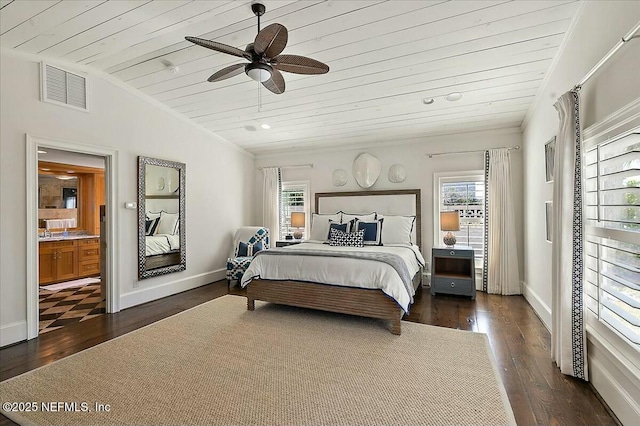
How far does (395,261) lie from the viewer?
3240 mm

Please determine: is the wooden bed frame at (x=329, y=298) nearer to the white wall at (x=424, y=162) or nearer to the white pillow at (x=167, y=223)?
the white pillow at (x=167, y=223)

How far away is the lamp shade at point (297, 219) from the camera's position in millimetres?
5892

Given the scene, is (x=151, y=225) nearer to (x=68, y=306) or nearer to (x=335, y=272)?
(x=68, y=306)

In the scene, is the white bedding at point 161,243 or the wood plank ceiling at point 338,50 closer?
the wood plank ceiling at point 338,50

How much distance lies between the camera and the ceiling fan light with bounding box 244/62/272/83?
7.99 ft

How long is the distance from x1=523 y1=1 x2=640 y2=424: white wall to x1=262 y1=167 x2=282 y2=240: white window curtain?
14.0 feet

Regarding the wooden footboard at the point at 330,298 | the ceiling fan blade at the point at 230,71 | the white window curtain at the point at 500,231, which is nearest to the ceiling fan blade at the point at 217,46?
the ceiling fan blade at the point at 230,71

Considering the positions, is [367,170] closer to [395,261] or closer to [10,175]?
[395,261]

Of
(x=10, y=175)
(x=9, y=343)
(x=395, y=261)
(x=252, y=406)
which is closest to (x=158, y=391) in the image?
(x=252, y=406)

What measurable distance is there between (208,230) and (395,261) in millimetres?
3504

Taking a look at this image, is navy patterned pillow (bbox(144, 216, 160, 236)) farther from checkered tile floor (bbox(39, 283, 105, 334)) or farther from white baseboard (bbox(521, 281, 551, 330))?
white baseboard (bbox(521, 281, 551, 330))

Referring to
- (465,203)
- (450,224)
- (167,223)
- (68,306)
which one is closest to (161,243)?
(167,223)

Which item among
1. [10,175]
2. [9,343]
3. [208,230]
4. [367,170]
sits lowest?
[9,343]

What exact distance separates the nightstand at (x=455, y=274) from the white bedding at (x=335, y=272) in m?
0.96
